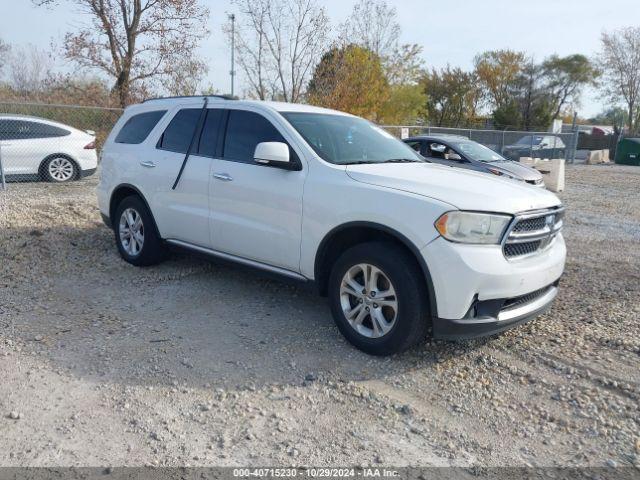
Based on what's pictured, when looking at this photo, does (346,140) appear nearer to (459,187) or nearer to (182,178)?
(459,187)

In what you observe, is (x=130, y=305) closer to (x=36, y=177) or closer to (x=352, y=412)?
(x=352, y=412)

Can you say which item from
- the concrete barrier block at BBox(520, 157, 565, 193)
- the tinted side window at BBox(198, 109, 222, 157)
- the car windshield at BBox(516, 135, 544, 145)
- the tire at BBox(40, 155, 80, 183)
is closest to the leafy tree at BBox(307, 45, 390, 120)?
the car windshield at BBox(516, 135, 544, 145)

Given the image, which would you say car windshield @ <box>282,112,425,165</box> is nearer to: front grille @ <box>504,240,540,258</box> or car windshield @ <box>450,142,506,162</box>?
front grille @ <box>504,240,540,258</box>

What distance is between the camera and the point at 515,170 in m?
11.4

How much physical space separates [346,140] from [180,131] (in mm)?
1801

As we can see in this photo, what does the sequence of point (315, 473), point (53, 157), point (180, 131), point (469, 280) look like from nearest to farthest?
point (315, 473) → point (469, 280) → point (180, 131) → point (53, 157)

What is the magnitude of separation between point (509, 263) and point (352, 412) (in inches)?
56.4

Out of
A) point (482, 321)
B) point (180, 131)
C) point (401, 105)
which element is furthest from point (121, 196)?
Answer: point (401, 105)

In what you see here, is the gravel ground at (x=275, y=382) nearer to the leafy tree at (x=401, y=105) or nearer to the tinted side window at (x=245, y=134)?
the tinted side window at (x=245, y=134)

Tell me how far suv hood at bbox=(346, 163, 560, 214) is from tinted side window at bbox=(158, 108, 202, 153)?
195 cm

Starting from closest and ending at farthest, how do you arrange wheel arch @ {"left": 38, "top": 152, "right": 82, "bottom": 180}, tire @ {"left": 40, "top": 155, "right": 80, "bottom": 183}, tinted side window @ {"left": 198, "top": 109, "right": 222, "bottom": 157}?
tinted side window @ {"left": 198, "top": 109, "right": 222, "bottom": 157}
wheel arch @ {"left": 38, "top": 152, "right": 82, "bottom": 180}
tire @ {"left": 40, "top": 155, "right": 80, "bottom": 183}

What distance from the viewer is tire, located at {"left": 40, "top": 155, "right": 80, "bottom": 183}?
12266 millimetres

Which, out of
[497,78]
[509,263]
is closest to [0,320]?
[509,263]

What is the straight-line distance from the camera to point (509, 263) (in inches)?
143
